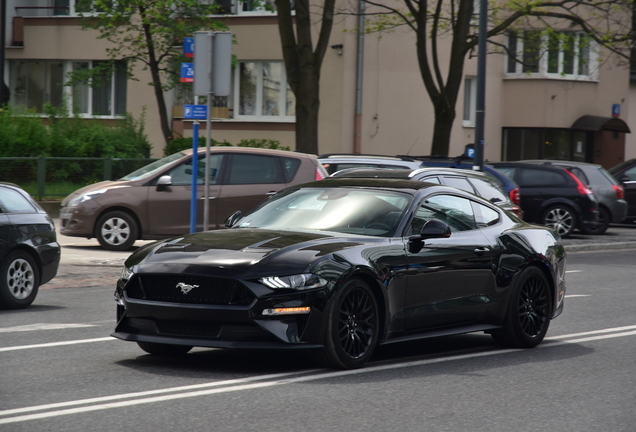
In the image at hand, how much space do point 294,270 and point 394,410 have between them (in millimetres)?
1292

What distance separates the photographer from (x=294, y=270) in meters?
7.06

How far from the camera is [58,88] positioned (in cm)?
3738

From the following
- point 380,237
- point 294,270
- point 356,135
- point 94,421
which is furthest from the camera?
point 356,135

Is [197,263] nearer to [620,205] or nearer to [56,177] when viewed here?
[56,177]

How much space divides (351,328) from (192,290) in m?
1.13

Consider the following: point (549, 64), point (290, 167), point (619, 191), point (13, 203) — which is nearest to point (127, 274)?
point (13, 203)

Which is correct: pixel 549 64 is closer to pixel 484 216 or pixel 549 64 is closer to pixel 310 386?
pixel 484 216

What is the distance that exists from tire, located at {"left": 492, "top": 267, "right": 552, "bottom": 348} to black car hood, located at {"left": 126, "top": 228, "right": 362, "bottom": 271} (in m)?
1.84

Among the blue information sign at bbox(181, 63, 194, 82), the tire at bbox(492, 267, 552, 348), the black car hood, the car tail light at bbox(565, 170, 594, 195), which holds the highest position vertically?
Result: the blue information sign at bbox(181, 63, 194, 82)

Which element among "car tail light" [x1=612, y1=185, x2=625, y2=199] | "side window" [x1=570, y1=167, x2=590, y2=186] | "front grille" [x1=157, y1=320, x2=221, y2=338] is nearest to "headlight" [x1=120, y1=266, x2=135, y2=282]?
"front grille" [x1=157, y1=320, x2=221, y2=338]

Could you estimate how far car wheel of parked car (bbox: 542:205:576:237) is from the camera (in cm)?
2341

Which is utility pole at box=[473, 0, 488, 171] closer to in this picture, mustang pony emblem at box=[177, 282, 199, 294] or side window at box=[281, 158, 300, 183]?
side window at box=[281, 158, 300, 183]

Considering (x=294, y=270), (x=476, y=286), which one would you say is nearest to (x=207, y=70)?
(x=476, y=286)

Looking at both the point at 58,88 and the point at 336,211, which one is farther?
the point at 58,88
